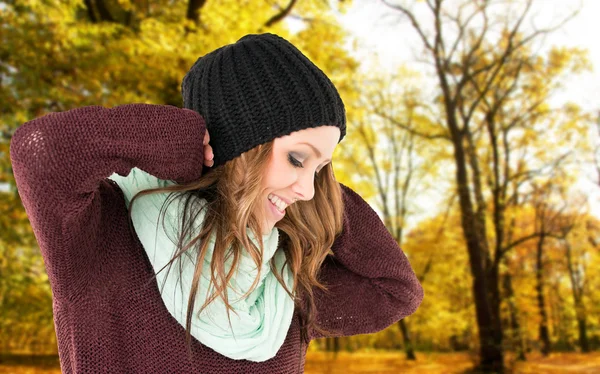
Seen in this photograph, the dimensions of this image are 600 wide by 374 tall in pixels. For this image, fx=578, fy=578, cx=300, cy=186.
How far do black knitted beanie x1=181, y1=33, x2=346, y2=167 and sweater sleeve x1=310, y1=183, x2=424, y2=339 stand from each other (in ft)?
0.90

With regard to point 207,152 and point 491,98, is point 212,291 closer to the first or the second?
point 207,152

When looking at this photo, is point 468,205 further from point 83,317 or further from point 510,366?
point 83,317

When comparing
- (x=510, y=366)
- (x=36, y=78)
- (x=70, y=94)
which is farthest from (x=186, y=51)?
(x=510, y=366)

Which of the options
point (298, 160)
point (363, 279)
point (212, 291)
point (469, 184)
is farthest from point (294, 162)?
point (469, 184)

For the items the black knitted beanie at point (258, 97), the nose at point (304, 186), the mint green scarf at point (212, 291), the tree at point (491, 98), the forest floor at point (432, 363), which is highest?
the tree at point (491, 98)

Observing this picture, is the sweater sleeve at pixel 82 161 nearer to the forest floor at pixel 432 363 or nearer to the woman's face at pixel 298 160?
the woman's face at pixel 298 160

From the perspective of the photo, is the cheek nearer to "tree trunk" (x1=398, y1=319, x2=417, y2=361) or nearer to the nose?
the nose

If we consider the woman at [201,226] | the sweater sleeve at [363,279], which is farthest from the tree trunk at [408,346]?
→ the woman at [201,226]

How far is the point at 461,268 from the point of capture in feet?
19.7

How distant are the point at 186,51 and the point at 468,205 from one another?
10.4 feet

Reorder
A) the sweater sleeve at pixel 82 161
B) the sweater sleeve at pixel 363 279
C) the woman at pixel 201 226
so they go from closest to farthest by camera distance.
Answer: the sweater sleeve at pixel 82 161
the woman at pixel 201 226
the sweater sleeve at pixel 363 279

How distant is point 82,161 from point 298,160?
32cm

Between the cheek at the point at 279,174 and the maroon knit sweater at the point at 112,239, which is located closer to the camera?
the maroon knit sweater at the point at 112,239

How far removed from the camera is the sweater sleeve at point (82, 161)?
0.74m
